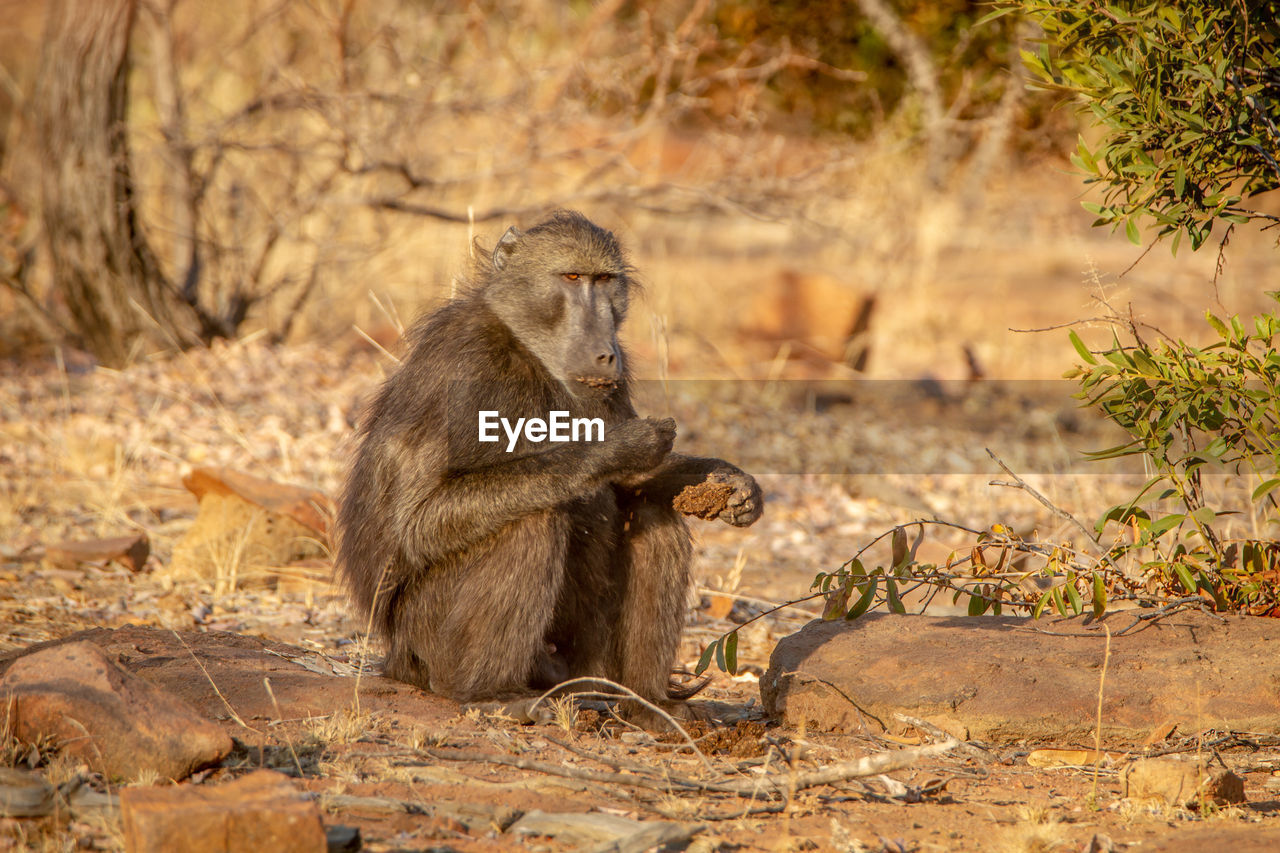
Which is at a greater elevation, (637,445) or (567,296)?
(567,296)

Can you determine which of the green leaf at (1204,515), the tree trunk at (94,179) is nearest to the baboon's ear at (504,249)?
the green leaf at (1204,515)

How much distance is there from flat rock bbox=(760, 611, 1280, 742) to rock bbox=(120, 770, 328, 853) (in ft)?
5.96

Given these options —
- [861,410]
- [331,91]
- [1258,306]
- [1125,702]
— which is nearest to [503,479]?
[1125,702]

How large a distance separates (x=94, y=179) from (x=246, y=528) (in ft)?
11.7

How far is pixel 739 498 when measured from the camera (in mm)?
3721

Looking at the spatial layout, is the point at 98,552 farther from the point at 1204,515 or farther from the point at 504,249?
the point at 1204,515

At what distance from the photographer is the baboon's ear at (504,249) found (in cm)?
413

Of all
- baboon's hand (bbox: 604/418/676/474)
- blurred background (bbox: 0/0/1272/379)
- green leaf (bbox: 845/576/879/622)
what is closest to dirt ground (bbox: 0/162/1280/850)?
blurred background (bbox: 0/0/1272/379)

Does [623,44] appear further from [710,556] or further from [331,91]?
[710,556]

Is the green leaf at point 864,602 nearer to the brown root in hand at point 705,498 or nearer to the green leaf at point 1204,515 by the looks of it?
the brown root in hand at point 705,498

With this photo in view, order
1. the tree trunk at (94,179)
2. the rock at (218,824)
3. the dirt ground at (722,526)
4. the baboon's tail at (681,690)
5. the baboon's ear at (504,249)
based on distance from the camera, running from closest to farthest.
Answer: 1. the rock at (218,824)
2. the dirt ground at (722,526)
3. the baboon's tail at (681,690)
4. the baboon's ear at (504,249)
5. the tree trunk at (94,179)

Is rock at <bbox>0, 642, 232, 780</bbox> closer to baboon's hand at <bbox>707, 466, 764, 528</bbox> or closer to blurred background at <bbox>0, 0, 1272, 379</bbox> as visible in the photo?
baboon's hand at <bbox>707, 466, 764, 528</bbox>

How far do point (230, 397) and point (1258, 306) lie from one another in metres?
9.39

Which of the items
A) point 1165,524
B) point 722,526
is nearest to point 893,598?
point 1165,524
